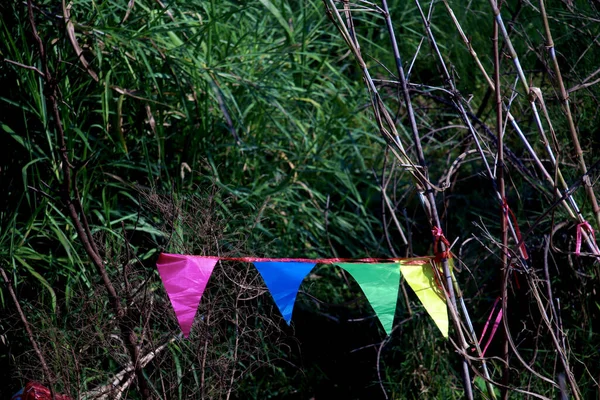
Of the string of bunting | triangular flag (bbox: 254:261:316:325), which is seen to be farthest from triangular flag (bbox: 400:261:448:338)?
triangular flag (bbox: 254:261:316:325)

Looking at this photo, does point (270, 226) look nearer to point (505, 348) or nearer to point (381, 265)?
point (381, 265)

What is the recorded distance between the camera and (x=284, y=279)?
218cm

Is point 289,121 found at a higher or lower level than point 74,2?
lower

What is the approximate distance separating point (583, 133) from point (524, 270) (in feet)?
5.13

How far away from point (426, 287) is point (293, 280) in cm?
38

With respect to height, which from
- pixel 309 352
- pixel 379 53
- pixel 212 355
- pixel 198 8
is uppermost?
pixel 198 8

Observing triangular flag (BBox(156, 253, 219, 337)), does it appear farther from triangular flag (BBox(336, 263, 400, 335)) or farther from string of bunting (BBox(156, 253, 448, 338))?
triangular flag (BBox(336, 263, 400, 335))

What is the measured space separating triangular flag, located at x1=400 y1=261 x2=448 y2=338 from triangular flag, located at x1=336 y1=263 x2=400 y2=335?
0.12 ft

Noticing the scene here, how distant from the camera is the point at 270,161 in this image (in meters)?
3.78

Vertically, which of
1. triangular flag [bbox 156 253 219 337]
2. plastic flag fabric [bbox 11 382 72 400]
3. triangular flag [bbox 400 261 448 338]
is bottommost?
plastic flag fabric [bbox 11 382 72 400]

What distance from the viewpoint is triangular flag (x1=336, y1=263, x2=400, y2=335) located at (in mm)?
2098

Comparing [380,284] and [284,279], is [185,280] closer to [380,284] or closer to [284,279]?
[284,279]

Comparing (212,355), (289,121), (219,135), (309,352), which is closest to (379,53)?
(289,121)

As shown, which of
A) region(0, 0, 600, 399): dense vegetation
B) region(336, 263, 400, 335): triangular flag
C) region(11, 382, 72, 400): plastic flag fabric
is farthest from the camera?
region(0, 0, 600, 399): dense vegetation
